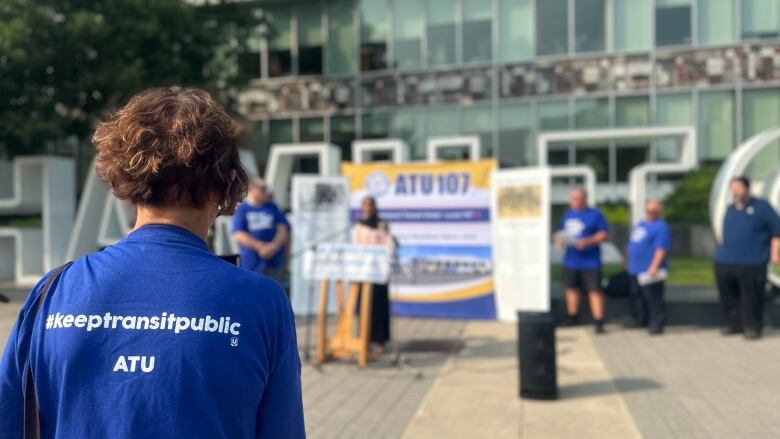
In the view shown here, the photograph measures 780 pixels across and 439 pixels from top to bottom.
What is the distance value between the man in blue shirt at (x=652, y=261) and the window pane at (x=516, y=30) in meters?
11.8

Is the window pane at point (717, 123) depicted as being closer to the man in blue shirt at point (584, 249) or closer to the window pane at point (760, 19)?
the window pane at point (760, 19)

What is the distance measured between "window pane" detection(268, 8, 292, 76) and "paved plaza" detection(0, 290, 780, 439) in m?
15.2

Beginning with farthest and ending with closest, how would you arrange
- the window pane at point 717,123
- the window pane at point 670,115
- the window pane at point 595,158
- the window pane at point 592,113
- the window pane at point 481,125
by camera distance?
the window pane at point 481,125 → the window pane at point 595,158 → the window pane at point 592,113 → the window pane at point 670,115 → the window pane at point 717,123

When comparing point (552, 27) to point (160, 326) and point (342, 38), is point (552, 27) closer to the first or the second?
point (342, 38)

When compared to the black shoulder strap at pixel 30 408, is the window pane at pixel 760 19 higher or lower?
higher

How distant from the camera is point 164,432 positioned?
137 cm

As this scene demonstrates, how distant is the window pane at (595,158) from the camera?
19688mm

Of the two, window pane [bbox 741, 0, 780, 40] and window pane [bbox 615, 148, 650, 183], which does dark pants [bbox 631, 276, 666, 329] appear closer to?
window pane [bbox 615, 148, 650, 183]

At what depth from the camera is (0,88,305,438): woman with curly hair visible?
138 cm

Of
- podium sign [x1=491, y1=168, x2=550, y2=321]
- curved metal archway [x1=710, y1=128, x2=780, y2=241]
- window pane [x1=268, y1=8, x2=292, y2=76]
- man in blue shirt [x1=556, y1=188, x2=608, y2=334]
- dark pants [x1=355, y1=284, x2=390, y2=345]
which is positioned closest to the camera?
dark pants [x1=355, y1=284, x2=390, y2=345]

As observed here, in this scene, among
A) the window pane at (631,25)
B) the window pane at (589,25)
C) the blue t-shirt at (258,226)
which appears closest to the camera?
the blue t-shirt at (258,226)

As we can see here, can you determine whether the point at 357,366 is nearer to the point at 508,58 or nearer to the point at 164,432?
the point at 164,432

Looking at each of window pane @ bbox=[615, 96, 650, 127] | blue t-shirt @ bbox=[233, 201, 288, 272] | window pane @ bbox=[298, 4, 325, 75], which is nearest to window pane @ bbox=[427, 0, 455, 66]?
window pane @ bbox=[298, 4, 325, 75]

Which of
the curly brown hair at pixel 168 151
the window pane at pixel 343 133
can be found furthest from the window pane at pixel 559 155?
the curly brown hair at pixel 168 151
